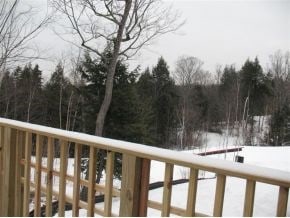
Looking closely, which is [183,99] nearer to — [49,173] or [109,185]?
[49,173]

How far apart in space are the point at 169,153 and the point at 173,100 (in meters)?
22.8

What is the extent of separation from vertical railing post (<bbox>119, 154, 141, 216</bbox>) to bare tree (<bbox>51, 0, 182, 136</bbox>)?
770cm

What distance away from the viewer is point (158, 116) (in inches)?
930

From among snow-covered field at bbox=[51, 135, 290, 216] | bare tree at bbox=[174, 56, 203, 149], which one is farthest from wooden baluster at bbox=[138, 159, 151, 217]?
bare tree at bbox=[174, 56, 203, 149]

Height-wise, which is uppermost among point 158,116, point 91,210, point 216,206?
point 216,206

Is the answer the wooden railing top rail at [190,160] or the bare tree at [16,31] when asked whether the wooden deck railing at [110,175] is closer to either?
the wooden railing top rail at [190,160]

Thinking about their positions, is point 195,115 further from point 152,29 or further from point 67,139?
point 67,139

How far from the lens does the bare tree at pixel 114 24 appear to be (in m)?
9.40

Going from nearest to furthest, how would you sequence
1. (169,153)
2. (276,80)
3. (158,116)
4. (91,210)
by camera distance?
(169,153)
(91,210)
(158,116)
(276,80)

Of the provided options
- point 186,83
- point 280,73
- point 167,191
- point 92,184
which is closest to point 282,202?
point 167,191

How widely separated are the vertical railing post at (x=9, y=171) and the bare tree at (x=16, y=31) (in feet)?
21.5

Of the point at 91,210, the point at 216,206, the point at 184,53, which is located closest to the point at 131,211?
the point at 91,210

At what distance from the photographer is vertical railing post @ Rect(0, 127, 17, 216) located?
2156 millimetres

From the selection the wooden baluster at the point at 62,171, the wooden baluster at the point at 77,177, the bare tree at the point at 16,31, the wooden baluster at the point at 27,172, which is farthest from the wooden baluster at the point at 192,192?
the bare tree at the point at 16,31
